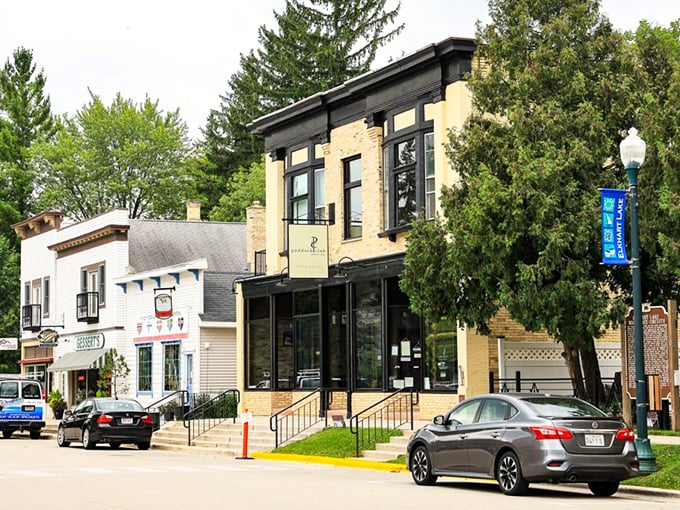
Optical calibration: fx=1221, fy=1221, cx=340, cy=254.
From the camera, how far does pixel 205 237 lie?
169 ft

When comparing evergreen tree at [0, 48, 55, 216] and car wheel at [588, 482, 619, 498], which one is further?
evergreen tree at [0, 48, 55, 216]

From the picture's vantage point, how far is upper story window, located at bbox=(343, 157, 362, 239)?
3272 cm

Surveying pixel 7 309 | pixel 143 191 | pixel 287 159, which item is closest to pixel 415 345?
pixel 287 159

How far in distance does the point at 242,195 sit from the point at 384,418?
3507 cm

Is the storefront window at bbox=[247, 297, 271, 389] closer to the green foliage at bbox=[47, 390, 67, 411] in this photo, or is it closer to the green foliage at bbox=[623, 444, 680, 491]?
the green foliage at bbox=[47, 390, 67, 411]

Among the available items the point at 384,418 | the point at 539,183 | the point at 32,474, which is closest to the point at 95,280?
the point at 384,418

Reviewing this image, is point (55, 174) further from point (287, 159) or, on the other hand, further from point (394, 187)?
point (394, 187)

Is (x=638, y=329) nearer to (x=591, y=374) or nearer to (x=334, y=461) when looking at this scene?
(x=591, y=374)

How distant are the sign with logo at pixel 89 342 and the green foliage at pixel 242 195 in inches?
584

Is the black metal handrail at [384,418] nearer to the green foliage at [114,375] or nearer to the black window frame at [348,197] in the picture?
the black window frame at [348,197]

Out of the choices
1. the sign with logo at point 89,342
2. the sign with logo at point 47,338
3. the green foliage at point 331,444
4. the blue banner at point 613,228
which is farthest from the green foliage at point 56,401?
the blue banner at point 613,228

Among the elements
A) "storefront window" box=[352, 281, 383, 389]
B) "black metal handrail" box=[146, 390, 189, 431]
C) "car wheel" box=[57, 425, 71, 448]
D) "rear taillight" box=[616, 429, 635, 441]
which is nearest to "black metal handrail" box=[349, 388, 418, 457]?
"storefront window" box=[352, 281, 383, 389]

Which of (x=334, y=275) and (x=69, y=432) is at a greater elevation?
(x=334, y=275)

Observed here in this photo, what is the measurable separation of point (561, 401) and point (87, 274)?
34.9 m
